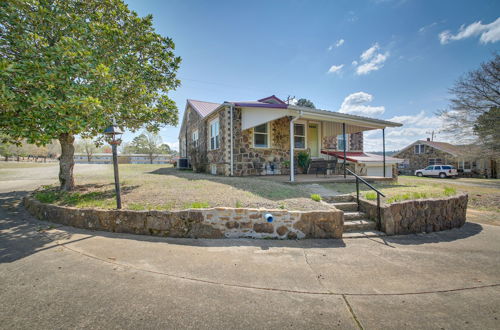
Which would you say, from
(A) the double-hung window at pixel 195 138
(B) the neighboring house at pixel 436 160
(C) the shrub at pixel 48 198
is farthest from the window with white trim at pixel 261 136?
(B) the neighboring house at pixel 436 160

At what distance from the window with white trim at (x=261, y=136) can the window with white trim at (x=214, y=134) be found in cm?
230

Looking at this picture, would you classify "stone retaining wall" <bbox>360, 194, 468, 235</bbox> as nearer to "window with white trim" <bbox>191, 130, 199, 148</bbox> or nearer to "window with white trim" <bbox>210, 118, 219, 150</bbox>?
"window with white trim" <bbox>210, 118, 219, 150</bbox>

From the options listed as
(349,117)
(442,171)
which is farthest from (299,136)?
(442,171)

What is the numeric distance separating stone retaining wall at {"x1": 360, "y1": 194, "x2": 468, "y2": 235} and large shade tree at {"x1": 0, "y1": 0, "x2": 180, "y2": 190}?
7367 mm

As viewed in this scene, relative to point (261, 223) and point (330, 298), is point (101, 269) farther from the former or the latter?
point (330, 298)

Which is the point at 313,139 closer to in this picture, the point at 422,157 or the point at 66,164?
the point at 66,164

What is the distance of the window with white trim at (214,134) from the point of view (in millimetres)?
11344

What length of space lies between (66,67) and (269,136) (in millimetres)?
7966

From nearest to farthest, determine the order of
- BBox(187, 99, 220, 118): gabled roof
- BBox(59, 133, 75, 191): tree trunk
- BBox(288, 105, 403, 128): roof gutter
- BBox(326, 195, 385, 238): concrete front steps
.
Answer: BBox(326, 195, 385, 238): concrete front steps → BBox(59, 133, 75, 191): tree trunk → BBox(288, 105, 403, 128): roof gutter → BBox(187, 99, 220, 118): gabled roof

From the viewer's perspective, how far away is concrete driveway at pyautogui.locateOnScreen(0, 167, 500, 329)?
2059 millimetres

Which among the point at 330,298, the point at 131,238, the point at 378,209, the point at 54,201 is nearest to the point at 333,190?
the point at 378,209

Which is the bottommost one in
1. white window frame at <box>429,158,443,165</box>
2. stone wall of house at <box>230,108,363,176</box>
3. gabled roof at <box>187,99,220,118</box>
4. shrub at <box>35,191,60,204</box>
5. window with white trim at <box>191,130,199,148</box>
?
shrub at <box>35,191,60,204</box>

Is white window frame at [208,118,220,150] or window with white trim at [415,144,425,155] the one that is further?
window with white trim at [415,144,425,155]

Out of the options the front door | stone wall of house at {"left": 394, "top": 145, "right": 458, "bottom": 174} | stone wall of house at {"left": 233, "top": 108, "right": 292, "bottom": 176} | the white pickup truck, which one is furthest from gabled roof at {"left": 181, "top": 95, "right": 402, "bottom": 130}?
stone wall of house at {"left": 394, "top": 145, "right": 458, "bottom": 174}
